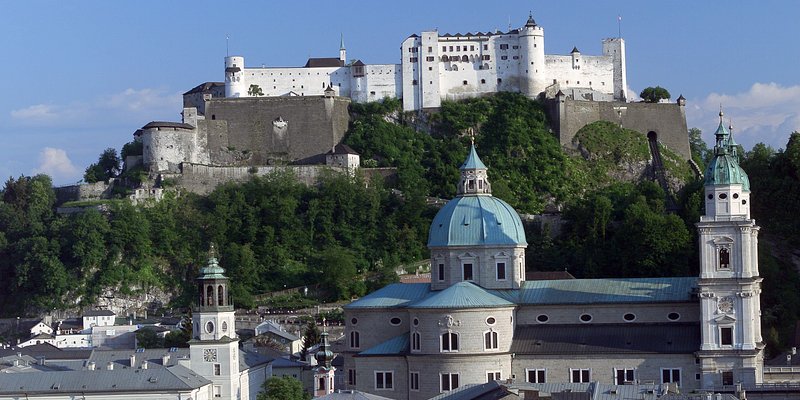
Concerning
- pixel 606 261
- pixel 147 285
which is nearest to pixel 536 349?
pixel 606 261

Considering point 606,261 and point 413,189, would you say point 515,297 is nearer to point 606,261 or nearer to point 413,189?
point 606,261

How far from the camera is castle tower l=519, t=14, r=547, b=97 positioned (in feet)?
439

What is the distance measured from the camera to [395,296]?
8369 centimetres

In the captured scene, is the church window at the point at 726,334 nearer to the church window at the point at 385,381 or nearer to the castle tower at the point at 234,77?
the church window at the point at 385,381

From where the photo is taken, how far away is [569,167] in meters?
130

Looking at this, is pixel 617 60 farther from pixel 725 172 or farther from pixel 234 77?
pixel 725 172

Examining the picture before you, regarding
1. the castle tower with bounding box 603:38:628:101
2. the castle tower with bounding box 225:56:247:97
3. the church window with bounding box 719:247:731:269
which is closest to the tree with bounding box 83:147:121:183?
the castle tower with bounding box 225:56:247:97

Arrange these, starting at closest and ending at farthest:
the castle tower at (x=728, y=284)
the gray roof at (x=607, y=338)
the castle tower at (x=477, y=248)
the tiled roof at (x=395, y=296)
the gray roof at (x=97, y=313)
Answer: the castle tower at (x=728, y=284) → the gray roof at (x=607, y=338) → the tiled roof at (x=395, y=296) → the castle tower at (x=477, y=248) → the gray roof at (x=97, y=313)

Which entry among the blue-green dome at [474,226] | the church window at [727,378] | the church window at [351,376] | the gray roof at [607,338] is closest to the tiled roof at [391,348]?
the church window at [351,376]

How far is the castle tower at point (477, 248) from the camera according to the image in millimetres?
83250

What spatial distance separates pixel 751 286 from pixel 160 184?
58250 mm

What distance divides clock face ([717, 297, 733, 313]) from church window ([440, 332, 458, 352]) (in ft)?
37.2

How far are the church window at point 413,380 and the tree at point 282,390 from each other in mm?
6671

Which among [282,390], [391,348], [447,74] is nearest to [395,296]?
[391,348]
